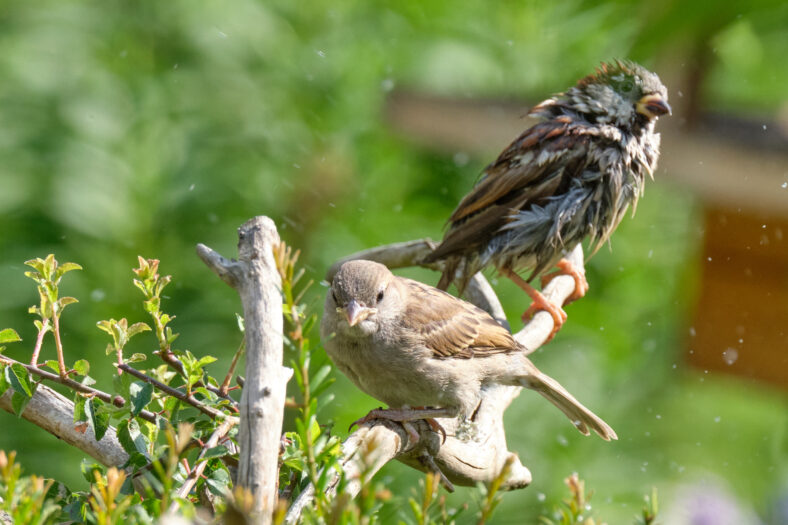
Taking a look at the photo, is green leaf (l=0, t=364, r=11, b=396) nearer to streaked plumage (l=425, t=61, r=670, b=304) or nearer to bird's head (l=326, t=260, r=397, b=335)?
bird's head (l=326, t=260, r=397, b=335)

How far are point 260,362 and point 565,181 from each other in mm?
1865

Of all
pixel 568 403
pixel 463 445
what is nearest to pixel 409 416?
pixel 463 445

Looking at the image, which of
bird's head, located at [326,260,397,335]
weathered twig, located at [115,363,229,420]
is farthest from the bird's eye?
weathered twig, located at [115,363,229,420]

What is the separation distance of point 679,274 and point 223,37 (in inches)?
115

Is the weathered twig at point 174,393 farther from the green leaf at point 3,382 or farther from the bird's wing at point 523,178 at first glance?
the bird's wing at point 523,178

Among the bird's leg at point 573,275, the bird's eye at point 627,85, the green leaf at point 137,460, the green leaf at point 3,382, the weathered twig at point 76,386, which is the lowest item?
the green leaf at point 137,460

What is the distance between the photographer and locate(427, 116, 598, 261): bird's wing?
2969 mm

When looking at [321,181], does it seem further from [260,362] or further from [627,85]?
[260,362]

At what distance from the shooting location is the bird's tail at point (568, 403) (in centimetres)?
249

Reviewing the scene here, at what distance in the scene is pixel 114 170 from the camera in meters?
4.10

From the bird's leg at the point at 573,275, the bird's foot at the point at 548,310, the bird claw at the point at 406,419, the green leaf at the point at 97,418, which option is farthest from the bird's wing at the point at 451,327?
the green leaf at the point at 97,418

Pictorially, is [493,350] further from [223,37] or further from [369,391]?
[223,37]

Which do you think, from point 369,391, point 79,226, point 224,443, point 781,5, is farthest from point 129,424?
point 79,226

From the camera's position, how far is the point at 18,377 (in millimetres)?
1455
